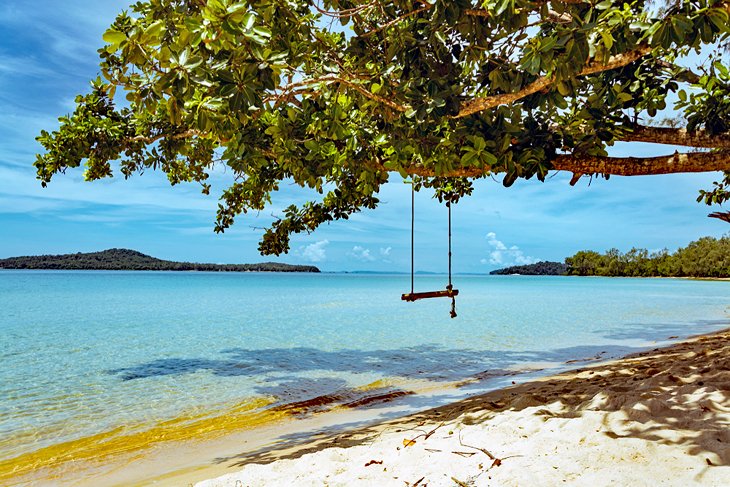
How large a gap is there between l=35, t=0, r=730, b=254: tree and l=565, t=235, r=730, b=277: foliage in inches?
3671

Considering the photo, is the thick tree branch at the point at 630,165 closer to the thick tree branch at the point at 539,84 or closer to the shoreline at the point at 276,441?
the thick tree branch at the point at 539,84

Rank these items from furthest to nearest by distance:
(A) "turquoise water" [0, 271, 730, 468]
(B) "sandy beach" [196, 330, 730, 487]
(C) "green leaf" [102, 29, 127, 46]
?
1. (A) "turquoise water" [0, 271, 730, 468]
2. (C) "green leaf" [102, 29, 127, 46]
3. (B) "sandy beach" [196, 330, 730, 487]

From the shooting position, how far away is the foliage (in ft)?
273

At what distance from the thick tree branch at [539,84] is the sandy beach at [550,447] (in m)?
3.11

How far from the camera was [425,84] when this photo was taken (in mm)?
5242

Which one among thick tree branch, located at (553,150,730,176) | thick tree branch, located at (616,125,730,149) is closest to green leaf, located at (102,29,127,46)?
thick tree branch, located at (553,150,730,176)

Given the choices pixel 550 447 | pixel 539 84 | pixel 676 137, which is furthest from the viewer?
pixel 676 137

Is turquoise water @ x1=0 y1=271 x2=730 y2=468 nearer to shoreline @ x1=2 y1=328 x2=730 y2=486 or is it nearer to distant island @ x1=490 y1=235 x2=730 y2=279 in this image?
shoreline @ x1=2 y1=328 x2=730 y2=486

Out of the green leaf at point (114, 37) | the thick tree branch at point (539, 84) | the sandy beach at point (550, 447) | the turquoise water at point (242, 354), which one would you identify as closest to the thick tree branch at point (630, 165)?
the thick tree branch at point (539, 84)

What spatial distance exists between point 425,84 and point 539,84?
1186 mm

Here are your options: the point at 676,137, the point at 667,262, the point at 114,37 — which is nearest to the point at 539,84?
the point at 676,137

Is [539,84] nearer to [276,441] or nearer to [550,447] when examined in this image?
[550,447]

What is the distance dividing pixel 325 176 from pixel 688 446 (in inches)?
→ 174

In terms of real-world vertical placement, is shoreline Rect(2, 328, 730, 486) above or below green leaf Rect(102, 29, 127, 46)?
below
